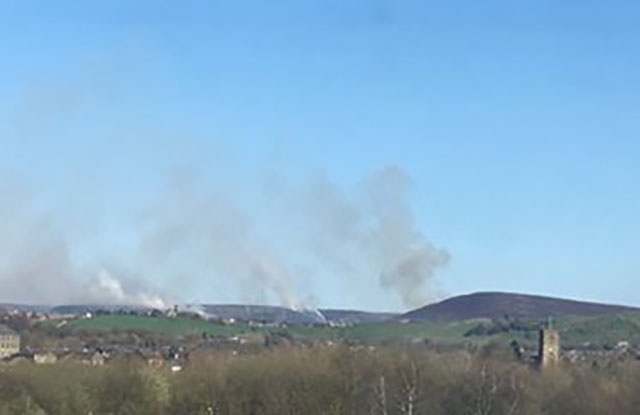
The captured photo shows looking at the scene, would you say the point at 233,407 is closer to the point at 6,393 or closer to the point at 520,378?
the point at 6,393

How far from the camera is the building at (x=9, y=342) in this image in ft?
398

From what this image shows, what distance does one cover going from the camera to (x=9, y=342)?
420 ft

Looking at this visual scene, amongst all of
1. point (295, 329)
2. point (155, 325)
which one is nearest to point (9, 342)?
point (155, 325)

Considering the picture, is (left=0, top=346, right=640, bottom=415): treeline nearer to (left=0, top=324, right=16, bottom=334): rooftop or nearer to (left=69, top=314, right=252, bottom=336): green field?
(left=0, top=324, right=16, bottom=334): rooftop

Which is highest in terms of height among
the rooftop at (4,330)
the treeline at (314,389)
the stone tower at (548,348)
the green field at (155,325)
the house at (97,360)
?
the green field at (155,325)

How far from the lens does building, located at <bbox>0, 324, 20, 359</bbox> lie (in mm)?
121250

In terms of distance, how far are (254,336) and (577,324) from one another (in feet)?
160

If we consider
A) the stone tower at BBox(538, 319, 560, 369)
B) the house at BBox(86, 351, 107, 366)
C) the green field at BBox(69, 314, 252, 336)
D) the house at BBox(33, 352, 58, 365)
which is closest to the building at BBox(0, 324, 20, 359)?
the green field at BBox(69, 314, 252, 336)

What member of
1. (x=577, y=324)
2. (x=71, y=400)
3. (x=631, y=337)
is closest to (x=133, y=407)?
(x=71, y=400)

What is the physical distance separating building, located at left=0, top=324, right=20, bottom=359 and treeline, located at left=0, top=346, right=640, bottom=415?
179ft

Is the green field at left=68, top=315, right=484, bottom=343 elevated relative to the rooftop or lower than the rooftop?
elevated

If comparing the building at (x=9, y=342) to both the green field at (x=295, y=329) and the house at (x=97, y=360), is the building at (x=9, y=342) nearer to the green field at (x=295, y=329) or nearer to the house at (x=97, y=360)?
the green field at (x=295, y=329)

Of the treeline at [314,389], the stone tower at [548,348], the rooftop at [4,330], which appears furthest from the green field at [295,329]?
the treeline at [314,389]

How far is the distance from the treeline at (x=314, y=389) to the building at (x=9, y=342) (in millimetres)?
54549
